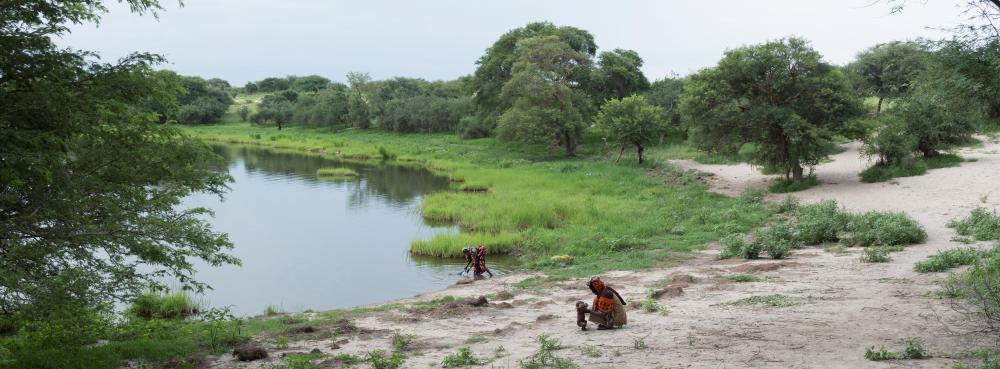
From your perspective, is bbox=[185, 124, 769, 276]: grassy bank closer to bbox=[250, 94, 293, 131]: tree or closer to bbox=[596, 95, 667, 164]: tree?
bbox=[596, 95, 667, 164]: tree

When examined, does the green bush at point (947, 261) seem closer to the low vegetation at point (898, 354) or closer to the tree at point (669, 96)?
the low vegetation at point (898, 354)

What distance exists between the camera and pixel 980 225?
17500 mm

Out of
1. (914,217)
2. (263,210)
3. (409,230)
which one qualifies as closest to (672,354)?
(914,217)

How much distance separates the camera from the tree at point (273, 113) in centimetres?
9825

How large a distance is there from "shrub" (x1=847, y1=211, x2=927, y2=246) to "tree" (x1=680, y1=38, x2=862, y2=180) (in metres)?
9.81

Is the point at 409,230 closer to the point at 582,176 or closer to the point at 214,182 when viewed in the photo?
the point at 582,176

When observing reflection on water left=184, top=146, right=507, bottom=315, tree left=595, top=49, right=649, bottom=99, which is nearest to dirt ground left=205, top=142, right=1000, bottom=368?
reflection on water left=184, top=146, right=507, bottom=315

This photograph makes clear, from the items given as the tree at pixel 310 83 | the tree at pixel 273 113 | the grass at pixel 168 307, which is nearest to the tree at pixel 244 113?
the tree at pixel 273 113

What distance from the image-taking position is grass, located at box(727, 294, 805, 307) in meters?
12.0

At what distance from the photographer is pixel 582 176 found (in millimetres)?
38500

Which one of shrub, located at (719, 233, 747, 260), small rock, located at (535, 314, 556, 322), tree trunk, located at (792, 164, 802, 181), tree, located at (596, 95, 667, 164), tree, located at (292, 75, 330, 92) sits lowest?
small rock, located at (535, 314, 556, 322)

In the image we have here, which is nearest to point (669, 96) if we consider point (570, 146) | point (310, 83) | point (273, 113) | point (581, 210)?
point (570, 146)

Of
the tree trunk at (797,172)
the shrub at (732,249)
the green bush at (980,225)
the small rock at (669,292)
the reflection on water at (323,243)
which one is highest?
the tree trunk at (797,172)

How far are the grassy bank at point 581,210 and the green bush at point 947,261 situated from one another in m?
6.23
